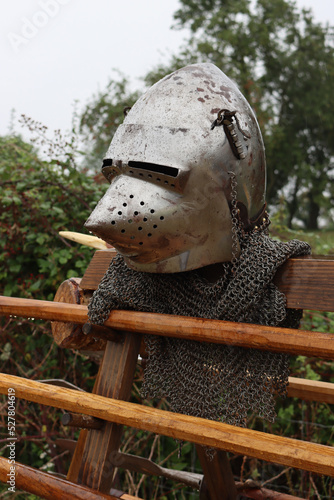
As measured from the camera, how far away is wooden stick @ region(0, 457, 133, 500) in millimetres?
1429

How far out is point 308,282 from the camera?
4.29 ft

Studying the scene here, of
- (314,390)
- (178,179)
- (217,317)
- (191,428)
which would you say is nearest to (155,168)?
(178,179)

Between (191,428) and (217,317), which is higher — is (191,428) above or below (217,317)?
below

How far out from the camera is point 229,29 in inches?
633

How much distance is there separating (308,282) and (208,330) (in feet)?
0.94

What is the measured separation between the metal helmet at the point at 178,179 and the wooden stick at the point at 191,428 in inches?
16.1

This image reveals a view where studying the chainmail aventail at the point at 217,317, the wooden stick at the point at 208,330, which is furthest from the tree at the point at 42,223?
the chainmail aventail at the point at 217,317

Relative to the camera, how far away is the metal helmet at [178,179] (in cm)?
142

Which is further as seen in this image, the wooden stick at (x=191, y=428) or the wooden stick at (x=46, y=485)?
the wooden stick at (x=46, y=485)

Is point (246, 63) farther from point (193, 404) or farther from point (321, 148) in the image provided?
point (193, 404)

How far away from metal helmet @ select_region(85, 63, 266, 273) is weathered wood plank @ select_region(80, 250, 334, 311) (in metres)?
0.20

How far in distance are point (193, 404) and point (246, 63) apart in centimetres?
1617

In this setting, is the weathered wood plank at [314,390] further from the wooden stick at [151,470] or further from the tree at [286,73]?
the tree at [286,73]

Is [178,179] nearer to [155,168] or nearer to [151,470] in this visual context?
[155,168]
